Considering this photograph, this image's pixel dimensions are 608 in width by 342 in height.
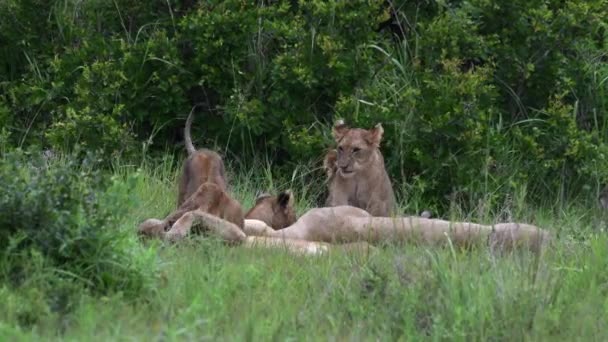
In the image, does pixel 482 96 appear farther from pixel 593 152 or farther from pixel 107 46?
pixel 107 46

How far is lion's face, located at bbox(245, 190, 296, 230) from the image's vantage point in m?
9.52

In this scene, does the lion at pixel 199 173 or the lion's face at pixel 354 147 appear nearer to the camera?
the lion at pixel 199 173

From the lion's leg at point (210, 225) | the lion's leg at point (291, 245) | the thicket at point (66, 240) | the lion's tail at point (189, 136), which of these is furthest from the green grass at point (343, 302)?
the lion's tail at point (189, 136)

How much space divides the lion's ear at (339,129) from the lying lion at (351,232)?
170 cm

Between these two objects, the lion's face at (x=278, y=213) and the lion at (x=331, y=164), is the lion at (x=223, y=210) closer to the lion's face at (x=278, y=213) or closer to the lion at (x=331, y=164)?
the lion's face at (x=278, y=213)

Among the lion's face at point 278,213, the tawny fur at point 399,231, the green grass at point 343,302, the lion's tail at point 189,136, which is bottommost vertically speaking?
the lion's tail at point 189,136

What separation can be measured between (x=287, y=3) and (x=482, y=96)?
1.81m

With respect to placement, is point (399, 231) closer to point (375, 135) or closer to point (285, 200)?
point (285, 200)

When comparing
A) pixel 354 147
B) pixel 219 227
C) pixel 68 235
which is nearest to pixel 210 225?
pixel 219 227

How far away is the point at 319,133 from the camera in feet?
37.7

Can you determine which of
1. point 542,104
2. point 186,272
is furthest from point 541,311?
point 542,104

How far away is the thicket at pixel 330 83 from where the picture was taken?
37.2 ft

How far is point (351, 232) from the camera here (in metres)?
8.84

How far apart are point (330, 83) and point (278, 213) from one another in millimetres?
2348
